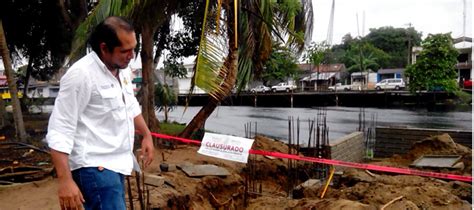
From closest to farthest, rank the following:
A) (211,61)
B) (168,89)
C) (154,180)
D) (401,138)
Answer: (154,180)
(211,61)
(401,138)
(168,89)

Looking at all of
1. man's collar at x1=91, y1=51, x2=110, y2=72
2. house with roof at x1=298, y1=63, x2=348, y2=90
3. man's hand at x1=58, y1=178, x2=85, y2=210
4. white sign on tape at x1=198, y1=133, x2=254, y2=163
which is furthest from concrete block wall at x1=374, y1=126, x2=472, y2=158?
house with roof at x1=298, y1=63, x2=348, y2=90

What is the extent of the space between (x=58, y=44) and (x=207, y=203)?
12142mm

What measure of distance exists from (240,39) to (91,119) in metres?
6.27

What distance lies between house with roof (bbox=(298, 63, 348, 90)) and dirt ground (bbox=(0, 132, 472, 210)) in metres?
43.9

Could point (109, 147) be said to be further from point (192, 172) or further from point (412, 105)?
point (412, 105)

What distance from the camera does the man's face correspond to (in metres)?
2.19

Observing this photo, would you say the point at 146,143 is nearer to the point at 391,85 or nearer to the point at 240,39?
the point at 240,39

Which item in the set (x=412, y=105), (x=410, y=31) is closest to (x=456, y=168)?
(x=412, y=105)

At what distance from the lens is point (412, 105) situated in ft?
118

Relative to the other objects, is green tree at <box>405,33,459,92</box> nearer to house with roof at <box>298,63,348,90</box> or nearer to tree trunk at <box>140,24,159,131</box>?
house with roof at <box>298,63,348,90</box>

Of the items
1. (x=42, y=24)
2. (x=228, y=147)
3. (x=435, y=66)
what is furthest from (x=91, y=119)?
(x=435, y=66)

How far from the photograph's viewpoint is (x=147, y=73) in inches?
387

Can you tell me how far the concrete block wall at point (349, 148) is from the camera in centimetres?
740

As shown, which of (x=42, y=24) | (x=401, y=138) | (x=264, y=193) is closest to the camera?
(x=264, y=193)
